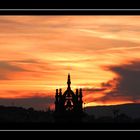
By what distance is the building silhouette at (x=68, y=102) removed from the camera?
193 centimetres

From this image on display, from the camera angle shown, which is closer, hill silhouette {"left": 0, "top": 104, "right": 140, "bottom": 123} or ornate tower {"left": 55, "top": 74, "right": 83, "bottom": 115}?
hill silhouette {"left": 0, "top": 104, "right": 140, "bottom": 123}

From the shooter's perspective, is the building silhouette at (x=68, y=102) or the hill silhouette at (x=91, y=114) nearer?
the hill silhouette at (x=91, y=114)

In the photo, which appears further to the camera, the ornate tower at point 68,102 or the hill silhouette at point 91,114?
the ornate tower at point 68,102

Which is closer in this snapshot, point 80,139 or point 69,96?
point 80,139

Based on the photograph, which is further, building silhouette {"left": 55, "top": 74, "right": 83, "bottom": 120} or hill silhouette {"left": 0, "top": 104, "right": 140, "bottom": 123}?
building silhouette {"left": 55, "top": 74, "right": 83, "bottom": 120}

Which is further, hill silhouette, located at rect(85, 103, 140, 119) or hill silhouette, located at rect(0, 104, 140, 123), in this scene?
hill silhouette, located at rect(85, 103, 140, 119)

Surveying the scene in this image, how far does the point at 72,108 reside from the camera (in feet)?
6.58

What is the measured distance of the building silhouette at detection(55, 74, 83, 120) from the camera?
1.93 m

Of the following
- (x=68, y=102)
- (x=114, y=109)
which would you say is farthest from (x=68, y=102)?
(x=114, y=109)
